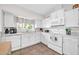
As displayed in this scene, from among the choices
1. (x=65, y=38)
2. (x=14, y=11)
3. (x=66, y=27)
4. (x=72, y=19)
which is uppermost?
(x=14, y=11)

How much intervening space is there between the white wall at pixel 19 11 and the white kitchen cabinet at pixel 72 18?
1648 mm

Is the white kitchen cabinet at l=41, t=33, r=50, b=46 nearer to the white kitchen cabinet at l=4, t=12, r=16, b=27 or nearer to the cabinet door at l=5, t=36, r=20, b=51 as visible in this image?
the cabinet door at l=5, t=36, r=20, b=51

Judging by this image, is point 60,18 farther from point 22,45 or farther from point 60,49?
point 22,45

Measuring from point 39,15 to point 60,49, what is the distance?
1963mm

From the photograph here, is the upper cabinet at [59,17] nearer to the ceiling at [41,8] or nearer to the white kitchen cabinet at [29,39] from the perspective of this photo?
the ceiling at [41,8]

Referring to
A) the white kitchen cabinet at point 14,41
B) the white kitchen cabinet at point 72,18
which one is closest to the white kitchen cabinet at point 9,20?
the white kitchen cabinet at point 14,41

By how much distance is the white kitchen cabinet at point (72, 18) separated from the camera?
237 cm

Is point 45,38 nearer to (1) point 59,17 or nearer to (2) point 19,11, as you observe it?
(1) point 59,17

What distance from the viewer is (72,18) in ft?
8.18

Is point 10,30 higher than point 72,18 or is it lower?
lower

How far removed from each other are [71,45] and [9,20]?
2.38 meters

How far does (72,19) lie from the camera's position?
98.0 inches

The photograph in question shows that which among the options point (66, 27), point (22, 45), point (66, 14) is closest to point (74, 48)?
point (66, 27)

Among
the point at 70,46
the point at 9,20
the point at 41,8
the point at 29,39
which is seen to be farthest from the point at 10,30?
the point at 70,46
